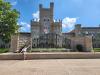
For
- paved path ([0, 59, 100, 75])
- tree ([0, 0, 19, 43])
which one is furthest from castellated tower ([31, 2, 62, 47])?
paved path ([0, 59, 100, 75])

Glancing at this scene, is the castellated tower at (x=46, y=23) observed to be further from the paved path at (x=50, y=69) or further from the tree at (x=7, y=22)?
the paved path at (x=50, y=69)

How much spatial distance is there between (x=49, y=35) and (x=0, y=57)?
13.7m

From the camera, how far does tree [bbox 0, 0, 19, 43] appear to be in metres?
37.0

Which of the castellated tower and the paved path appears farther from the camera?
the castellated tower

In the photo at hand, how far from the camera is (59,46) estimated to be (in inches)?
1067

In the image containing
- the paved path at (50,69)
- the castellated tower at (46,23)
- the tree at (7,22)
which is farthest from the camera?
the castellated tower at (46,23)

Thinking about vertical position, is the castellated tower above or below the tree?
above

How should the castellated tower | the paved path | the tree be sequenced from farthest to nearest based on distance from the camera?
the castellated tower < the tree < the paved path

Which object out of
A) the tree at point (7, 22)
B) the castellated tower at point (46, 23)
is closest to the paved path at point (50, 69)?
the tree at point (7, 22)

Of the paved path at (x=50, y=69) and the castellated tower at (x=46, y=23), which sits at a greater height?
the castellated tower at (x=46, y=23)

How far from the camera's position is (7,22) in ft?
122

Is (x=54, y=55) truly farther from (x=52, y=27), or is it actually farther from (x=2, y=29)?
(x=52, y=27)

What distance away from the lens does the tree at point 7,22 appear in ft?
121

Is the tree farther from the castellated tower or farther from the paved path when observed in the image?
the castellated tower
